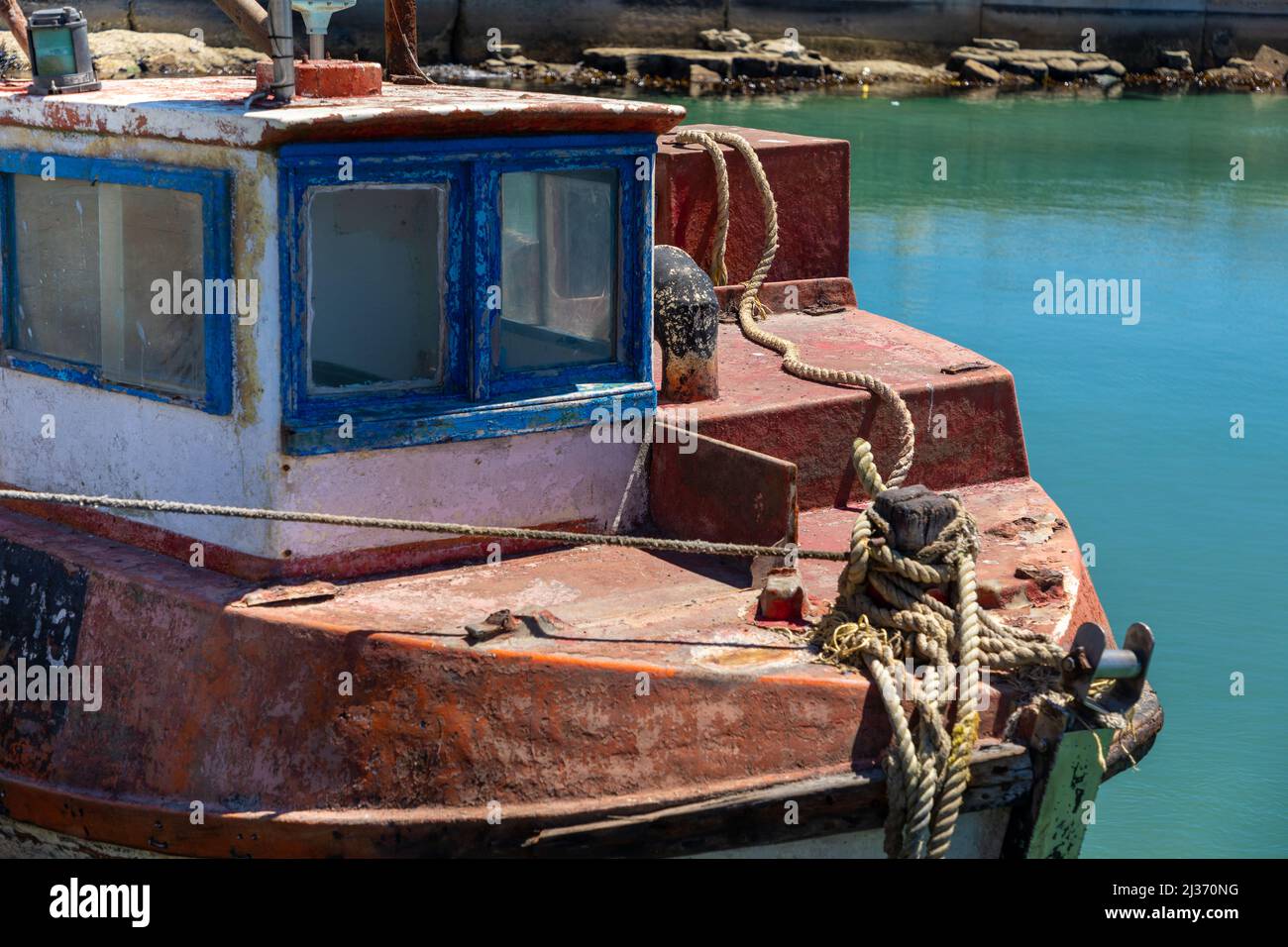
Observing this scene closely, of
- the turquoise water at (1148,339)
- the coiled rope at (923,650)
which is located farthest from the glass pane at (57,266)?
the turquoise water at (1148,339)

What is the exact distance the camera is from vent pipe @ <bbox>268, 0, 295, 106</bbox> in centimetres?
439

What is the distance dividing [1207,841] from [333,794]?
13.7 feet

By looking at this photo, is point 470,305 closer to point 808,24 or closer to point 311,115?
point 311,115

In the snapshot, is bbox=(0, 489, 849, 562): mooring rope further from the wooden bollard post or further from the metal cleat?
the wooden bollard post

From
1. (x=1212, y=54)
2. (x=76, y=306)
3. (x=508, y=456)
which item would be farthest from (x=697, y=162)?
(x=1212, y=54)

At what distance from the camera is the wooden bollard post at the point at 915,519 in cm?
436

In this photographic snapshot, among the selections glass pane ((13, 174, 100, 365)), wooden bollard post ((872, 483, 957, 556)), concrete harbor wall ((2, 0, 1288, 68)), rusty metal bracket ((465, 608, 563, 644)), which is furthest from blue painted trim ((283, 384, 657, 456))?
concrete harbor wall ((2, 0, 1288, 68))

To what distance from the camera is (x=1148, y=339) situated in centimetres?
1459

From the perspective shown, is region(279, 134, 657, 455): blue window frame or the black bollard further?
the black bollard

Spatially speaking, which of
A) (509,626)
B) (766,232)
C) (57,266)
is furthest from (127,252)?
(766,232)

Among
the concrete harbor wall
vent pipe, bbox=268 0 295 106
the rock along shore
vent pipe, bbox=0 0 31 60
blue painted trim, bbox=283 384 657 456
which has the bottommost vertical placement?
blue painted trim, bbox=283 384 657 456

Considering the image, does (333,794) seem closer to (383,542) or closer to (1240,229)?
(383,542)

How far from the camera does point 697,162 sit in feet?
21.7

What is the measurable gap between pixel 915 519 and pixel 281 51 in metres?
2.02
